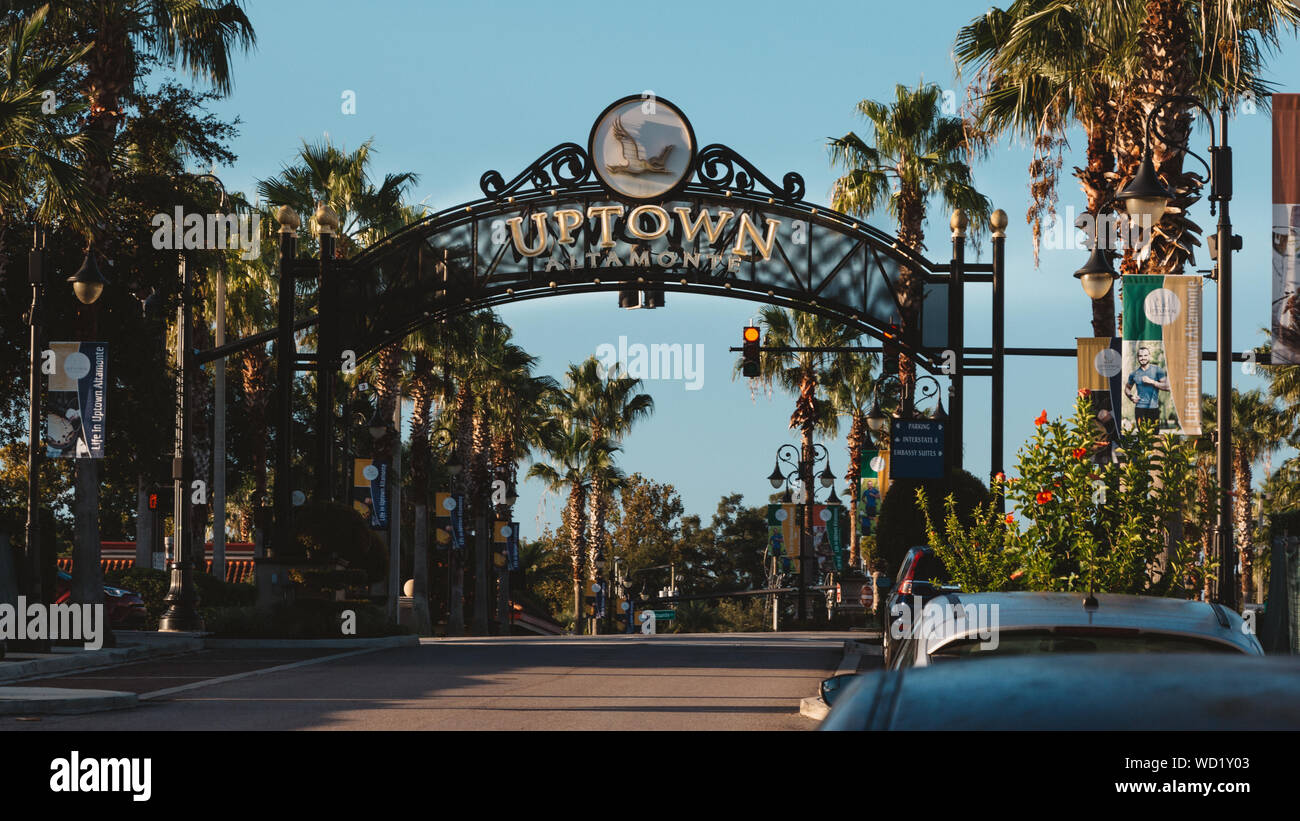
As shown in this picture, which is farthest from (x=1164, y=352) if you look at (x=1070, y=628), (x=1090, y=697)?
(x=1090, y=697)

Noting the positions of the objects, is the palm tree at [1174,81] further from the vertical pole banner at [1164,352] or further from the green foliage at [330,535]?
the green foliage at [330,535]

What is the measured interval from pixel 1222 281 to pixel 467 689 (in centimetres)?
959

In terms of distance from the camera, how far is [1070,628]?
18.8 feet

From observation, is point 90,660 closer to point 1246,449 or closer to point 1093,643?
point 1093,643

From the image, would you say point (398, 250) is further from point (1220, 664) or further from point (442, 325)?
point (1220, 664)

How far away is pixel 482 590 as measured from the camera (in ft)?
171

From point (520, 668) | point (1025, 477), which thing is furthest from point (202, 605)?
point (1025, 477)

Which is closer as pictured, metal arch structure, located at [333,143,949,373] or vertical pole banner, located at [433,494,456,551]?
metal arch structure, located at [333,143,949,373]

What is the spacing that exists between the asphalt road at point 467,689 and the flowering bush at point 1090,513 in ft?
8.54

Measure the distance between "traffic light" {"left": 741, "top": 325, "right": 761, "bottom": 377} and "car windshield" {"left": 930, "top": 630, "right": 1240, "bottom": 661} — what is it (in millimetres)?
25238

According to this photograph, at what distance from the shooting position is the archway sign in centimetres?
→ 2741

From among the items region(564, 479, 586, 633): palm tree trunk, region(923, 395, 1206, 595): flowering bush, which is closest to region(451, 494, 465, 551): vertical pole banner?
region(564, 479, 586, 633): palm tree trunk

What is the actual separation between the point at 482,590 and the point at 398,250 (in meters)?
25.5

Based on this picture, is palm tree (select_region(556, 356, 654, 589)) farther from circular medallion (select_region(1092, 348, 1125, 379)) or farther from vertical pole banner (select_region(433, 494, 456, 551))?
circular medallion (select_region(1092, 348, 1125, 379))
